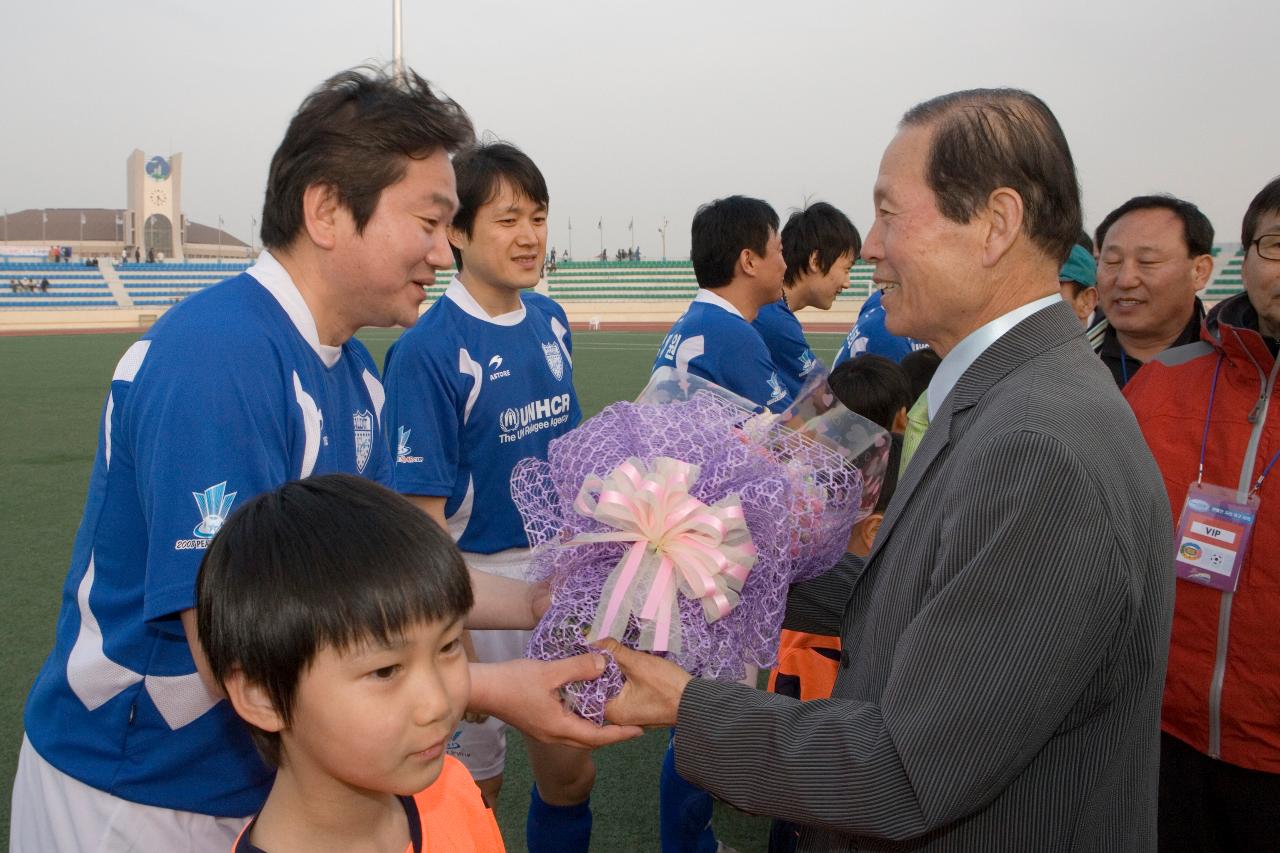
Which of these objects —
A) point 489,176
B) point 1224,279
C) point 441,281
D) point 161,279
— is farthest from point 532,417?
point 161,279

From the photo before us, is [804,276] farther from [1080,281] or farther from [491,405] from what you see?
[491,405]

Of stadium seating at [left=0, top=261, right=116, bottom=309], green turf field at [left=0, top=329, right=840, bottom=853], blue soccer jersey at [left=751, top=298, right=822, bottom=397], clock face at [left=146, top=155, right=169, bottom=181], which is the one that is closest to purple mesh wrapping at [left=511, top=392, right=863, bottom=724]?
green turf field at [left=0, top=329, right=840, bottom=853]

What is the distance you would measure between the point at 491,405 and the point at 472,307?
1.12 ft

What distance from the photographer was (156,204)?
69.9m

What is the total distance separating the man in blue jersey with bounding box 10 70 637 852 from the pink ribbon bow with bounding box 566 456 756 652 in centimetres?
23

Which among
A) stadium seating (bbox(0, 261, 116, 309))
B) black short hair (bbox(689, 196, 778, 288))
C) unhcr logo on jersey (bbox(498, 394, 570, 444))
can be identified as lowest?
stadium seating (bbox(0, 261, 116, 309))

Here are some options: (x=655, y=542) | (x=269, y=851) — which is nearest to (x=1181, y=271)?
(x=655, y=542)

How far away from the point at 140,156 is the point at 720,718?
8104 cm

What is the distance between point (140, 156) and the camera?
7125 cm

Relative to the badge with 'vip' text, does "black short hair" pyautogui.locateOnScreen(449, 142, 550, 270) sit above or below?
above

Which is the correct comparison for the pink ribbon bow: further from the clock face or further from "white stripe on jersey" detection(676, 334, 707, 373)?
the clock face

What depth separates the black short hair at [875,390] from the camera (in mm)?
3318

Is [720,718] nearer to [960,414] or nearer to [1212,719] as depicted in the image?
[960,414]

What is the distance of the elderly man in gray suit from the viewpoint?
1.31 m
